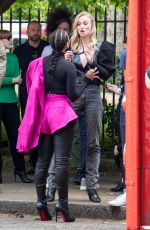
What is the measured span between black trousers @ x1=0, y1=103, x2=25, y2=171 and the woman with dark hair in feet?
7.87

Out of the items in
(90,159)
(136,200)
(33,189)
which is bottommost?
(33,189)

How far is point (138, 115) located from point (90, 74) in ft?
14.3

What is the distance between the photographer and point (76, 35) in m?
9.48

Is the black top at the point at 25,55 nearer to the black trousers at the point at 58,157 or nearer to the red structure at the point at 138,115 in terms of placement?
the black trousers at the point at 58,157

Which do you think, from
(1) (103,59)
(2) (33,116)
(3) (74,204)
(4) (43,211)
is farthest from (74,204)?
(1) (103,59)

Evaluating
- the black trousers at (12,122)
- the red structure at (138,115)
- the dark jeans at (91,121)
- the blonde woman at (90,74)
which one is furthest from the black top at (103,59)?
the red structure at (138,115)

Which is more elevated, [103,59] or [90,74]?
[103,59]

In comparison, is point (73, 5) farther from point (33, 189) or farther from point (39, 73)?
point (39, 73)

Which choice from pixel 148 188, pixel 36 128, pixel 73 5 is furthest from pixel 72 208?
pixel 73 5

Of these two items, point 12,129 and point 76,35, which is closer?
point 76,35

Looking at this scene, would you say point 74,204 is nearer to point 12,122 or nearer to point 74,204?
point 74,204

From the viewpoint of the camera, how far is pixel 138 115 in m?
4.97

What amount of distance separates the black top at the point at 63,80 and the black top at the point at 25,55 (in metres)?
2.74

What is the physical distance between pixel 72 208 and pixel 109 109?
459 centimetres
